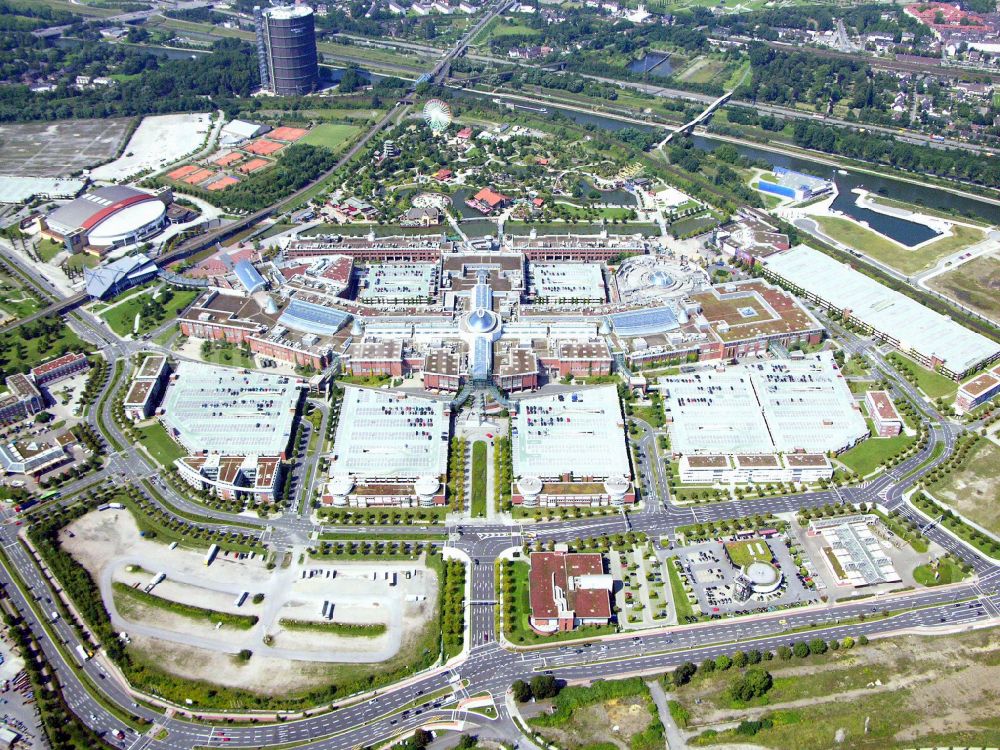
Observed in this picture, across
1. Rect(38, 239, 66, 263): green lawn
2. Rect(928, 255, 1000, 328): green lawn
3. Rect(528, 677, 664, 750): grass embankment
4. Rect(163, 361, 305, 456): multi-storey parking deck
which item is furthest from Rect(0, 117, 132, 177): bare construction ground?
Rect(928, 255, 1000, 328): green lawn

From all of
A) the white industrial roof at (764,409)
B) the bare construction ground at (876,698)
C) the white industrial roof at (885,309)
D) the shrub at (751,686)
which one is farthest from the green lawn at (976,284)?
the shrub at (751,686)

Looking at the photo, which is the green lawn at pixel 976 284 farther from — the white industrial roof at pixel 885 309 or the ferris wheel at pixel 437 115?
the ferris wheel at pixel 437 115

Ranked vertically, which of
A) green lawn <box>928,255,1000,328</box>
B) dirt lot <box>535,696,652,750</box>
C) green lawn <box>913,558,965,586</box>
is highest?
green lawn <box>928,255,1000,328</box>

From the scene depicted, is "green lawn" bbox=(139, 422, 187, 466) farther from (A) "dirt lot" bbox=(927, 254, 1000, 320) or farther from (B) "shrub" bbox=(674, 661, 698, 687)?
(A) "dirt lot" bbox=(927, 254, 1000, 320)

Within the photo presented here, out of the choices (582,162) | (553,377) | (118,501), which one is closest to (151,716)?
(118,501)

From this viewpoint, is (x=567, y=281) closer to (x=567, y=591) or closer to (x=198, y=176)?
(x=567, y=591)

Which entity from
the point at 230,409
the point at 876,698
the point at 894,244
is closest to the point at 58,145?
the point at 230,409
